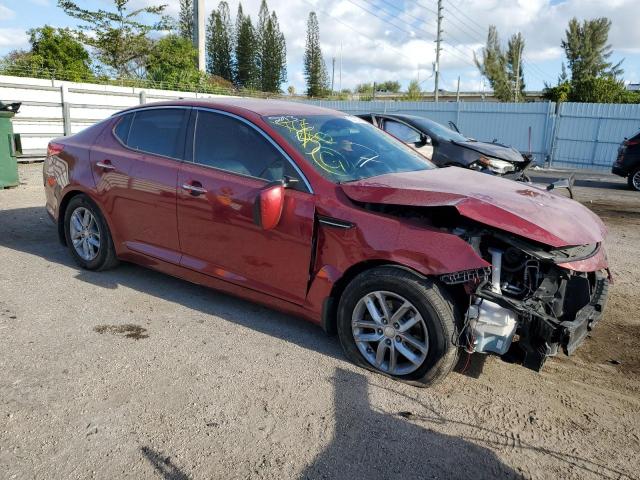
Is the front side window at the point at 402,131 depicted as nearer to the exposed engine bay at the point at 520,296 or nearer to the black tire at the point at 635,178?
the exposed engine bay at the point at 520,296

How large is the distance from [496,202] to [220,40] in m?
67.4

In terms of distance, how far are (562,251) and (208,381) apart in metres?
2.29

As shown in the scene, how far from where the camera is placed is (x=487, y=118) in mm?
20891

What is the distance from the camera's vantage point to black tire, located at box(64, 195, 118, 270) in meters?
4.90

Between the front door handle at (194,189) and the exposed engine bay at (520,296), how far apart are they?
5.67ft

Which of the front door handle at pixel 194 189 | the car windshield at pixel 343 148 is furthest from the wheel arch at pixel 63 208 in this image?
the car windshield at pixel 343 148

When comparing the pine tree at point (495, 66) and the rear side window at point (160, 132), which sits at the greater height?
the pine tree at point (495, 66)

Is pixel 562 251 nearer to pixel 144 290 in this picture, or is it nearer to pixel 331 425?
pixel 331 425

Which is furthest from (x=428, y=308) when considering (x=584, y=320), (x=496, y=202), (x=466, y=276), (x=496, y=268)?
(x=584, y=320)

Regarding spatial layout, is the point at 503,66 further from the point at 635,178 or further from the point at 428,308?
the point at 428,308

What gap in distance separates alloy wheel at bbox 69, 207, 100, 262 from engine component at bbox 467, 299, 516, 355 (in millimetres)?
3603

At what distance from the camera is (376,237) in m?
3.24

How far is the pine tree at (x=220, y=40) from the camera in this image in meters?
64.5

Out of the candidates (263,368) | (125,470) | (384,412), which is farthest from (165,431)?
Result: (384,412)
